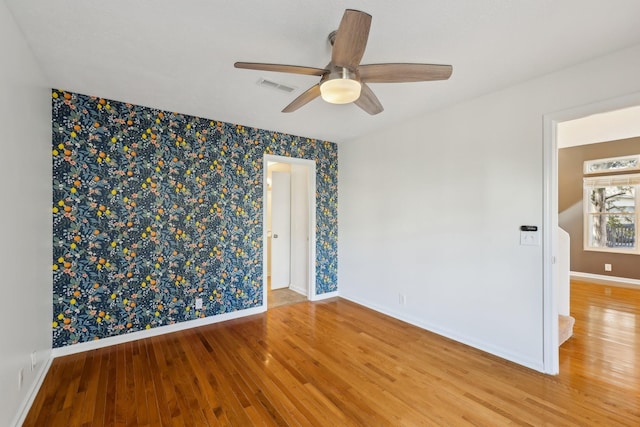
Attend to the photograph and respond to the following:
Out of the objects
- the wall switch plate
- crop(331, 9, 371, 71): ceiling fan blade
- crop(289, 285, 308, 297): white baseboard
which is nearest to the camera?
crop(331, 9, 371, 71): ceiling fan blade

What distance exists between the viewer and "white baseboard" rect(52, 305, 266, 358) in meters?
2.87

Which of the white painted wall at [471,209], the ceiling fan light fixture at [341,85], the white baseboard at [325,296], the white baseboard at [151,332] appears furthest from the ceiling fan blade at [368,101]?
the white baseboard at [325,296]

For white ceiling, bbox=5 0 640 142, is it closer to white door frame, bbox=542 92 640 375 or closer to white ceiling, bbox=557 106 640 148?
white door frame, bbox=542 92 640 375

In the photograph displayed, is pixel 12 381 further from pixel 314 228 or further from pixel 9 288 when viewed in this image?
pixel 314 228

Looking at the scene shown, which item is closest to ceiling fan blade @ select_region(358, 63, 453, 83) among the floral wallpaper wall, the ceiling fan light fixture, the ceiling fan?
the ceiling fan

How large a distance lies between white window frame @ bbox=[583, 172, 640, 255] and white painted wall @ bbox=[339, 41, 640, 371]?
4.83m

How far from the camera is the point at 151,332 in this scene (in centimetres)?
329

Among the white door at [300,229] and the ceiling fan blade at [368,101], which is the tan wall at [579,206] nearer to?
the white door at [300,229]

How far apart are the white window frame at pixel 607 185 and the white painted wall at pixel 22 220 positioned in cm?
853

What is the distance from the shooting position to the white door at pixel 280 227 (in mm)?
5270

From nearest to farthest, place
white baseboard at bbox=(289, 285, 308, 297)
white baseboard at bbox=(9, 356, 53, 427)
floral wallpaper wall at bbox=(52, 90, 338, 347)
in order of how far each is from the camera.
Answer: white baseboard at bbox=(9, 356, 53, 427)
floral wallpaper wall at bbox=(52, 90, 338, 347)
white baseboard at bbox=(289, 285, 308, 297)

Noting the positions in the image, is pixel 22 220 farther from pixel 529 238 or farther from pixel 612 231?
pixel 612 231

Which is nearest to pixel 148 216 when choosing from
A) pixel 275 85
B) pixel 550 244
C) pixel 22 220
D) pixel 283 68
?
pixel 22 220

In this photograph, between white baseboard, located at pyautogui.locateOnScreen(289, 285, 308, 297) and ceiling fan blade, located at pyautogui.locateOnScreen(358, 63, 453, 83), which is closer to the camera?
ceiling fan blade, located at pyautogui.locateOnScreen(358, 63, 453, 83)
